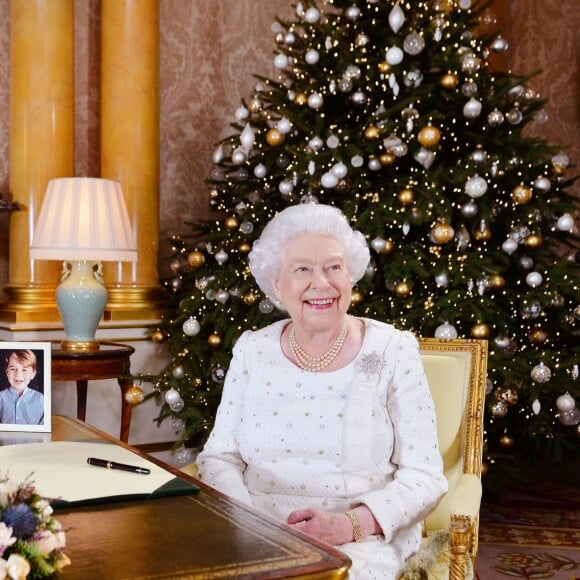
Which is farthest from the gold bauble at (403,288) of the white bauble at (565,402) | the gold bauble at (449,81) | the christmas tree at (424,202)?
the gold bauble at (449,81)

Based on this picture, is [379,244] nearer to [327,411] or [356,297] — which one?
[356,297]

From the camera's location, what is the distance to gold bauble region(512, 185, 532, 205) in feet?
11.6

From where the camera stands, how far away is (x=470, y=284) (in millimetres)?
3471

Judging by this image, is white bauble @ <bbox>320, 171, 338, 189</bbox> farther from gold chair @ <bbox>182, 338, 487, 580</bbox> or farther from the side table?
gold chair @ <bbox>182, 338, 487, 580</bbox>

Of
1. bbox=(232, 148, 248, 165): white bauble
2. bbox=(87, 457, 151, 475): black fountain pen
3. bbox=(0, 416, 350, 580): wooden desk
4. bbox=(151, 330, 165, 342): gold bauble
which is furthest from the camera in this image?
bbox=(151, 330, 165, 342): gold bauble

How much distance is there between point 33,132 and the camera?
440cm

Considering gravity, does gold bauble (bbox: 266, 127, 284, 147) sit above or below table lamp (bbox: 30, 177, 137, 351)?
above

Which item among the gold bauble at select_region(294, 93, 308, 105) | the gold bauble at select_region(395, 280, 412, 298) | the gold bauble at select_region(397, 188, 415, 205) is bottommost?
the gold bauble at select_region(395, 280, 412, 298)

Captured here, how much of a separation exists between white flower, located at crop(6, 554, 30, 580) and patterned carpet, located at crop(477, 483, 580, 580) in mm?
2552

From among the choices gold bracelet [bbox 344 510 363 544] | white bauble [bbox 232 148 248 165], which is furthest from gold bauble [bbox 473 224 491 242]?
gold bracelet [bbox 344 510 363 544]

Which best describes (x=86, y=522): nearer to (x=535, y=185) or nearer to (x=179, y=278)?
(x=535, y=185)

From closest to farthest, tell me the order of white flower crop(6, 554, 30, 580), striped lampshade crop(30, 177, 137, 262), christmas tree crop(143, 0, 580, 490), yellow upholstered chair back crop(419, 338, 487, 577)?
white flower crop(6, 554, 30, 580), yellow upholstered chair back crop(419, 338, 487, 577), christmas tree crop(143, 0, 580, 490), striped lampshade crop(30, 177, 137, 262)

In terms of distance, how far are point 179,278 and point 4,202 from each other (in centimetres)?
99

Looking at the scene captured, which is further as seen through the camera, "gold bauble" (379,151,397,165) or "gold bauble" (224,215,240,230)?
"gold bauble" (224,215,240,230)
